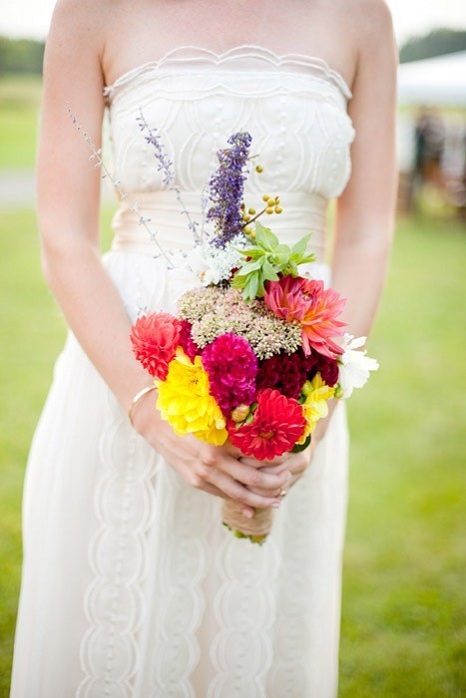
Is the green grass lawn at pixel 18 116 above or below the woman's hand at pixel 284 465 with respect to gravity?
above

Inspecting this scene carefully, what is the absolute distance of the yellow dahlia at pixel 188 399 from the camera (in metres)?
1.51

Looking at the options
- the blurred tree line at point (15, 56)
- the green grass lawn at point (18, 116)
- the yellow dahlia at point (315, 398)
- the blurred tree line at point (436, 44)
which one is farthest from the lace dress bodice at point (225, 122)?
the blurred tree line at point (436, 44)

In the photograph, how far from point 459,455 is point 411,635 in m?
1.95

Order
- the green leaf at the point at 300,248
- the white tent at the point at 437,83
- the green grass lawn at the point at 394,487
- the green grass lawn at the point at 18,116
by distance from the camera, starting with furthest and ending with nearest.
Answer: the green grass lawn at the point at 18,116 → the white tent at the point at 437,83 → the green grass lawn at the point at 394,487 → the green leaf at the point at 300,248

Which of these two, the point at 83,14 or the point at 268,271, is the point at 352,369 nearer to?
the point at 268,271

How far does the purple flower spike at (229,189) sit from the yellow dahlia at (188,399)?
0.92 feet

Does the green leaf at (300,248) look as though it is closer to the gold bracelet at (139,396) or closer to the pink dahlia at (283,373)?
the pink dahlia at (283,373)

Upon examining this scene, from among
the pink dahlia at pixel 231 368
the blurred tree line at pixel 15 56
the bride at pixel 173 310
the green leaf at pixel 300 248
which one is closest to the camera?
the pink dahlia at pixel 231 368

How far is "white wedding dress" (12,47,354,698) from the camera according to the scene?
1900 millimetres

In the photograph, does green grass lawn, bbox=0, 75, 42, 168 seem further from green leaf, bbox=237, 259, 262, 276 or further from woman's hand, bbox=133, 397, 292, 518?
green leaf, bbox=237, 259, 262, 276

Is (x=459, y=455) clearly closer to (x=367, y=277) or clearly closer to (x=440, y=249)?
(x=367, y=277)

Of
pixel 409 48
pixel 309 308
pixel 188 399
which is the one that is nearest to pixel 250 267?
pixel 309 308

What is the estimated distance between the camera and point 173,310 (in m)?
2.02

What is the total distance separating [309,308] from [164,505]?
2.52ft
